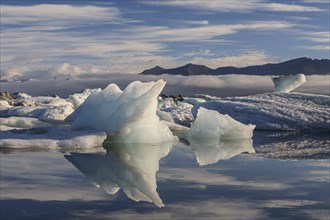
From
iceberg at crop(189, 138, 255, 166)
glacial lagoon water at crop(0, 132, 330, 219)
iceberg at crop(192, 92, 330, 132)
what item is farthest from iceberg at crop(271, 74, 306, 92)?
glacial lagoon water at crop(0, 132, 330, 219)

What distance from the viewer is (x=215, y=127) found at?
13.9m

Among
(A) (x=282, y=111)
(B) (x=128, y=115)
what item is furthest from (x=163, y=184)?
(A) (x=282, y=111)

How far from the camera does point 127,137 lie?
38.8 feet

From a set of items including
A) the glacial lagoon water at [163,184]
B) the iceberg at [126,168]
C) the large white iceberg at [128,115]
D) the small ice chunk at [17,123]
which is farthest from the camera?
the small ice chunk at [17,123]

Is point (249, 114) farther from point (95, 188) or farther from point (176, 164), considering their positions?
point (95, 188)

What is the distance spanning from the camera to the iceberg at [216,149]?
31.2 feet

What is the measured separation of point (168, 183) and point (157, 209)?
1590 millimetres

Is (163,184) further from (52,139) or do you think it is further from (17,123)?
(17,123)

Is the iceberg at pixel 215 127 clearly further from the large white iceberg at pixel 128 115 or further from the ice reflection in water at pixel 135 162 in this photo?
the large white iceberg at pixel 128 115

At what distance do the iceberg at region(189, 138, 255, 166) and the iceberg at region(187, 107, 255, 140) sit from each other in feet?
0.99

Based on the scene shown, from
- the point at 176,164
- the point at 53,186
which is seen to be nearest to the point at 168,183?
the point at 53,186

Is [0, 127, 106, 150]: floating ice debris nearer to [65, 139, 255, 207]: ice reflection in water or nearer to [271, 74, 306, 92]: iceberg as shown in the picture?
[65, 139, 255, 207]: ice reflection in water

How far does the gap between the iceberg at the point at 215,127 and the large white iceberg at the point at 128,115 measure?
4.34 ft

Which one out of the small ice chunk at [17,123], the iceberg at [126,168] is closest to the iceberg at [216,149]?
the iceberg at [126,168]
